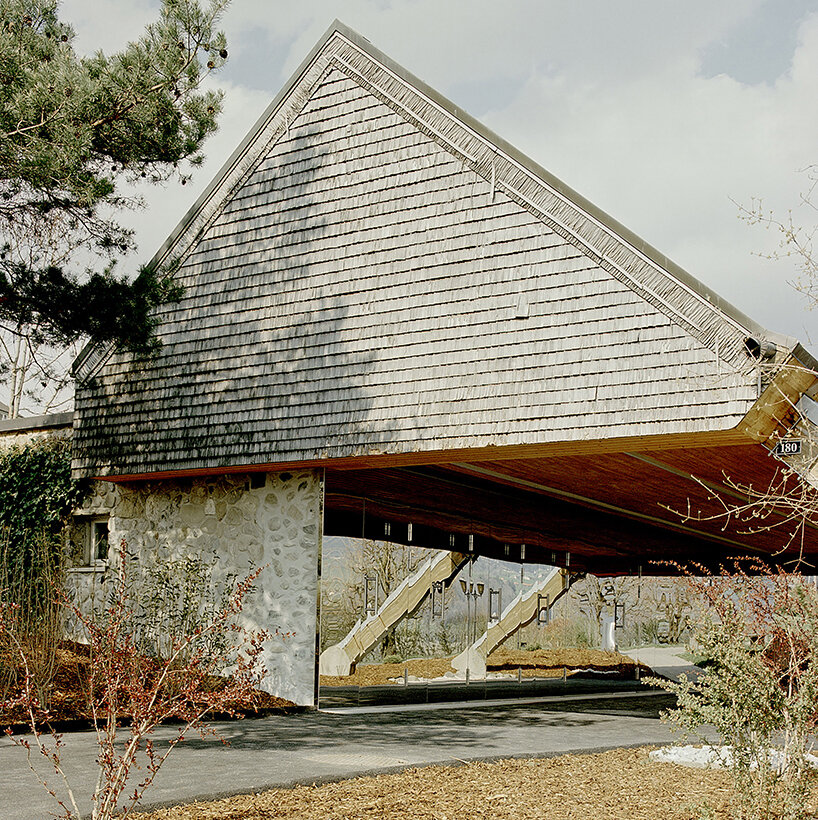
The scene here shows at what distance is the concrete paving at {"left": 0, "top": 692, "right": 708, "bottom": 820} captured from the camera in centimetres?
564

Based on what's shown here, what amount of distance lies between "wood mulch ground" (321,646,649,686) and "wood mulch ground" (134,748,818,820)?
4260 millimetres

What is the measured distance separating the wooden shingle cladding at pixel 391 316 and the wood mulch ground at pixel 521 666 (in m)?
2.85

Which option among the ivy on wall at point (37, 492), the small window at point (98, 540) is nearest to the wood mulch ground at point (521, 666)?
the small window at point (98, 540)

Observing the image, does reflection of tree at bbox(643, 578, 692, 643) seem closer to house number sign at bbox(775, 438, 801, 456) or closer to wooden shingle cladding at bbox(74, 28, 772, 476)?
wooden shingle cladding at bbox(74, 28, 772, 476)

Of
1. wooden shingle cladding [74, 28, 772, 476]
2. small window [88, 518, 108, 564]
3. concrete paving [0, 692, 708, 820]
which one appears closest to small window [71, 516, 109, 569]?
small window [88, 518, 108, 564]

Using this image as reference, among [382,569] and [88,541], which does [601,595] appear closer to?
[382,569]

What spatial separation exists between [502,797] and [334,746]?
87.9 inches

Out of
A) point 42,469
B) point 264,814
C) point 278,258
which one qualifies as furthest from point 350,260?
point 264,814

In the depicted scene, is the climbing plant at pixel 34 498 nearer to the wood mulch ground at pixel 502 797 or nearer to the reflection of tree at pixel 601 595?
the wood mulch ground at pixel 502 797

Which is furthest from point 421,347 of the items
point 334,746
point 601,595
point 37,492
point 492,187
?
point 601,595

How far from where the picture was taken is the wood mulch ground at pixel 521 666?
35.9 ft

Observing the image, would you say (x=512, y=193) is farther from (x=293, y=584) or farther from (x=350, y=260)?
(x=293, y=584)

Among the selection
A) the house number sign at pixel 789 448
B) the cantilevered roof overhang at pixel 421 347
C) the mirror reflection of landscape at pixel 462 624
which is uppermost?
the cantilevered roof overhang at pixel 421 347

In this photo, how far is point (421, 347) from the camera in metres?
9.18
